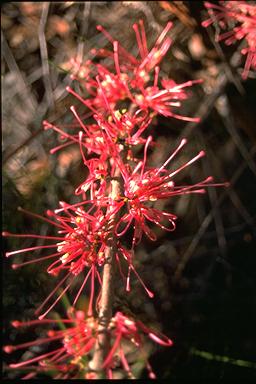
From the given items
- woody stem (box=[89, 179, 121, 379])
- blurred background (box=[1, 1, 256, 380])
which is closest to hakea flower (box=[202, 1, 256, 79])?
blurred background (box=[1, 1, 256, 380])

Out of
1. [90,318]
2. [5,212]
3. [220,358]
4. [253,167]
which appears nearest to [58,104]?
[5,212]

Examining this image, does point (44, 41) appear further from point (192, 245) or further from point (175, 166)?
point (192, 245)

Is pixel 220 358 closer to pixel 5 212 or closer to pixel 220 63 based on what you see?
pixel 5 212

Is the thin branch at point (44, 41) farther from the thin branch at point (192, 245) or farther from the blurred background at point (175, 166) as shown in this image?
Result: the thin branch at point (192, 245)

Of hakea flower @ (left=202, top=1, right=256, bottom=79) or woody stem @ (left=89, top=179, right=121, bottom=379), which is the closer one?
woody stem @ (left=89, top=179, right=121, bottom=379)

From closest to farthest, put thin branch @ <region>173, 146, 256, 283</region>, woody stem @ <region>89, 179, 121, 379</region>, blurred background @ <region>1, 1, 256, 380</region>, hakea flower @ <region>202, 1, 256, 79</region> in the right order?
woody stem @ <region>89, 179, 121, 379</region>, hakea flower @ <region>202, 1, 256, 79</region>, blurred background @ <region>1, 1, 256, 380</region>, thin branch @ <region>173, 146, 256, 283</region>

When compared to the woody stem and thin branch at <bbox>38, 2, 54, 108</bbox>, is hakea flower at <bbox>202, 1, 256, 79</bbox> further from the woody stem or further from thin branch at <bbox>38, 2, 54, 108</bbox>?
the woody stem

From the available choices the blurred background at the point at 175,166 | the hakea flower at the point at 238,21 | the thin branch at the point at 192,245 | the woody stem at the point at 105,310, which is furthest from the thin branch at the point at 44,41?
the woody stem at the point at 105,310
